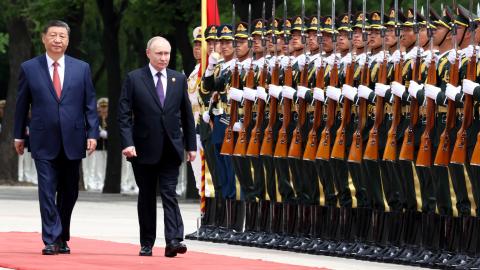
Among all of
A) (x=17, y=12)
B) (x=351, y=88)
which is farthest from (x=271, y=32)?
(x=17, y=12)

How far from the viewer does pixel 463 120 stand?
1477 centimetres

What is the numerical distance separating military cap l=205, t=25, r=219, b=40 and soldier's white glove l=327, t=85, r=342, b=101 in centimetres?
264

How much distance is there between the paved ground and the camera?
53.1ft

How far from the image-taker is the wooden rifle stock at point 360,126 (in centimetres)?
1630

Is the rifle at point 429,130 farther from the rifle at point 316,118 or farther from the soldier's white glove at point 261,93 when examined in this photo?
the soldier's white glove at point 261,93

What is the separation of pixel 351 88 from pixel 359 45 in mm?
405

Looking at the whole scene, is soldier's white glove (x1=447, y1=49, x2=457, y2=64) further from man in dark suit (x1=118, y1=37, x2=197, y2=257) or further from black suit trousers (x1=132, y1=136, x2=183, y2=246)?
black suit trousers (x1=132, y1=136, x2=183, y2=246)

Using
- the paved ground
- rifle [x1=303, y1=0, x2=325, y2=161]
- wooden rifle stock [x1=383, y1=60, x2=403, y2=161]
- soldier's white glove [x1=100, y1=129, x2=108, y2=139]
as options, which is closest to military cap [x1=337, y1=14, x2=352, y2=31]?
rifle [x1=303, y1=0, x2=325, y2=161]

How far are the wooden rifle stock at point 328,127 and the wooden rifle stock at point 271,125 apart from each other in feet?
3.27

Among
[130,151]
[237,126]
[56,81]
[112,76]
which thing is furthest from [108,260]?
[112,76]

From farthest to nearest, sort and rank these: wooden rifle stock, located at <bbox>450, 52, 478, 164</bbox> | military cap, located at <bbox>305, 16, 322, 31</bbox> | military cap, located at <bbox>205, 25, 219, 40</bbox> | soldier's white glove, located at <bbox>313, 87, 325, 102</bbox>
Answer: military cap, located at <bbox>205, 25, 219, 40</bbox>, military cap, located at <bbox>305, 16, 322, 31</bbox>, soldier's white glove, located at <bbox>313, 87, 325, 102</bbox>, wooden rifle stock, located at <bbox>450, 52, 478, 164</bbox>

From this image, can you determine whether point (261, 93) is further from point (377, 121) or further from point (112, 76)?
point (112, 76)

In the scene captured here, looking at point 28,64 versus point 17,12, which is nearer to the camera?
point 28,64

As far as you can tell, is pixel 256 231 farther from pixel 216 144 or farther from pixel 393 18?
pixel 393 18
